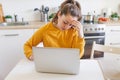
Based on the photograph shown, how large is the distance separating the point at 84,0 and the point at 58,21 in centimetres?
181

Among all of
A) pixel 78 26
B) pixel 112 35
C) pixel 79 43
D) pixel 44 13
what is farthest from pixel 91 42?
pixel 78 26

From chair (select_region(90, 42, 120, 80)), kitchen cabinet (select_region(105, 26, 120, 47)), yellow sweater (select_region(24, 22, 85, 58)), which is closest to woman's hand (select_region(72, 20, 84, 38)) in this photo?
yellow sweater (select_region(24, 22, 85, 58))

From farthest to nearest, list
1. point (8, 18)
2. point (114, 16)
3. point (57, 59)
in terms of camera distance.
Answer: point (114, 16)
point (8, 18)
point (57, 59)

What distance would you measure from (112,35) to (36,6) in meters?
1.36

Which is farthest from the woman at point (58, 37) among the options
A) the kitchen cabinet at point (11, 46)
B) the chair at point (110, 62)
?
the kitchen cabinet at point (11, 46)

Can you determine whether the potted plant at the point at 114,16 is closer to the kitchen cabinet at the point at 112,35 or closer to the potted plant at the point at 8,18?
the kitchen cabinet at the point at 112,35

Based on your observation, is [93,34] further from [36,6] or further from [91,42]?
[36,6]

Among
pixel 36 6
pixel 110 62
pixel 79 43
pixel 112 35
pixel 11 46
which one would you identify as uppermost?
pixel 36 6

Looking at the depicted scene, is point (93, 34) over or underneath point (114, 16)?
underneath

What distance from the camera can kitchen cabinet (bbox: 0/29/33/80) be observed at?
2691mm

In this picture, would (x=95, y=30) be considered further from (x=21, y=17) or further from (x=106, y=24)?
(x=21, y=17)

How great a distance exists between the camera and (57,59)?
1.17 metres

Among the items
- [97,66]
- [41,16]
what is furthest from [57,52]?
[41,16]

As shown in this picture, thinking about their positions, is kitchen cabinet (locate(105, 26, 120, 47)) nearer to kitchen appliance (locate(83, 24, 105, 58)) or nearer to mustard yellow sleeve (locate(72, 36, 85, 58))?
kitchen appliance (locate(83, 24, 105, 58))
